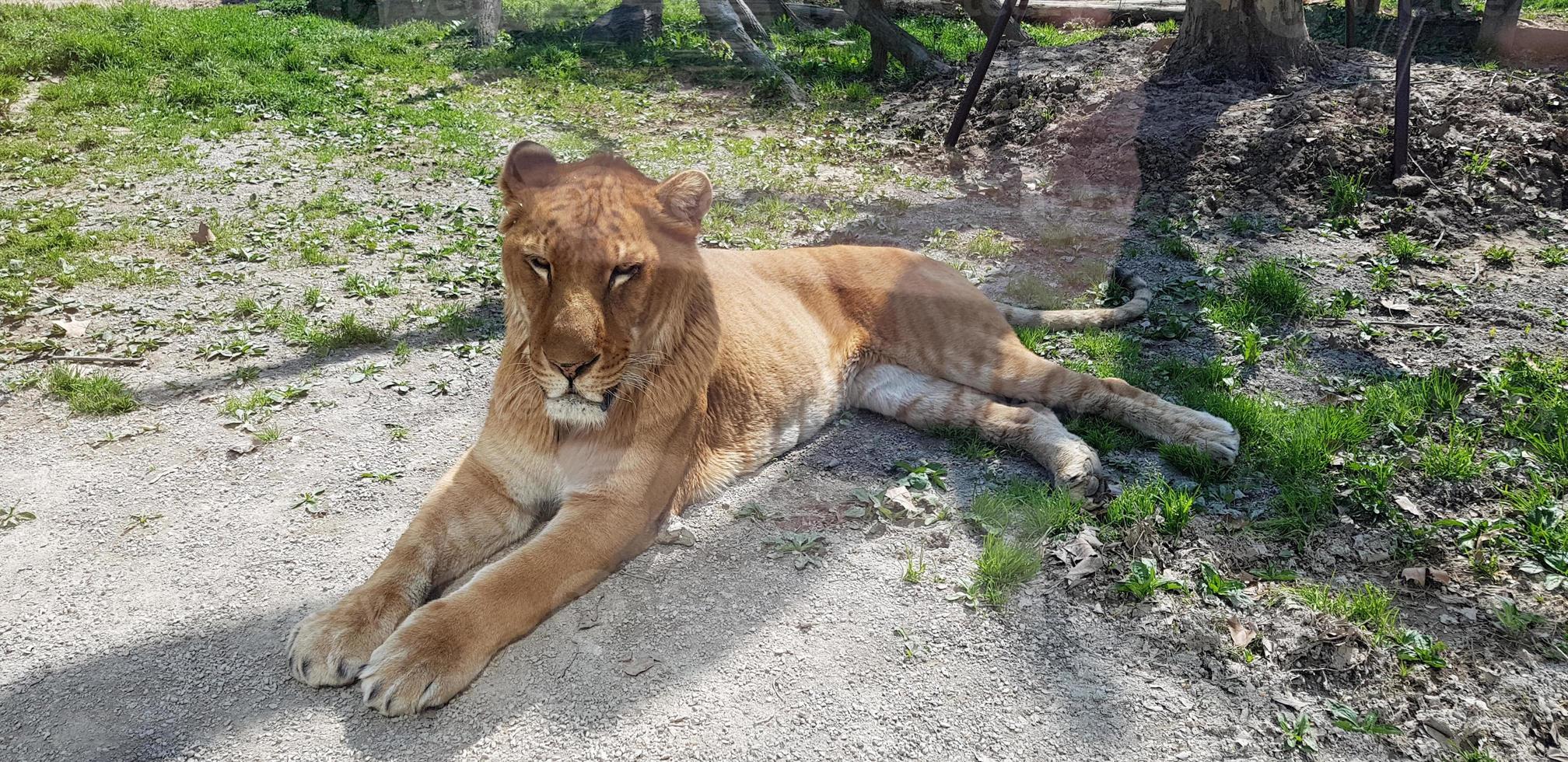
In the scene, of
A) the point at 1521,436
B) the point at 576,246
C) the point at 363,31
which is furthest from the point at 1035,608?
the point at 363,31

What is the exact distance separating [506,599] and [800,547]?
46.2 inches

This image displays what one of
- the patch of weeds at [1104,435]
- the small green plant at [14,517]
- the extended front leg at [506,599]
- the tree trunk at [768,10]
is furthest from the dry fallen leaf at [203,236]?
the tree trunk at [768,10]

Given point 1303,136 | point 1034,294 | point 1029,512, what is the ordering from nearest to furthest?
point 1029,512 < point 1034,294 < point 1303,136

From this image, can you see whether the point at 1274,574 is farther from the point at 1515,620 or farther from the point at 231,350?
the point at 231,350

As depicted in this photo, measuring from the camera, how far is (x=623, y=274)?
329 cm

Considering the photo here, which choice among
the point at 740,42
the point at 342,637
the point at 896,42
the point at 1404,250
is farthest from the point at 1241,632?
the point at 896,42

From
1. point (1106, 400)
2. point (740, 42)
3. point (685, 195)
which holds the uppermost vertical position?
point (740, 42)

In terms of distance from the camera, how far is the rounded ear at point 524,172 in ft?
11.0

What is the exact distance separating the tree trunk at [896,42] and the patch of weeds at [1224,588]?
8.56m

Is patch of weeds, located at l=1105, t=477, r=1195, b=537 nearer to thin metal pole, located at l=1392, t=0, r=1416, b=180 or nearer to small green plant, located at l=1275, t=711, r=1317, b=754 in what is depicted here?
small green plant, located at l=1275, t=711, r=1317, b=754

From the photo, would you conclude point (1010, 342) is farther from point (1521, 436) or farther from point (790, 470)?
point (1521, 436)

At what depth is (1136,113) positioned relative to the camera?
8656 millimetres

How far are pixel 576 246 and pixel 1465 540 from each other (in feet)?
11.5

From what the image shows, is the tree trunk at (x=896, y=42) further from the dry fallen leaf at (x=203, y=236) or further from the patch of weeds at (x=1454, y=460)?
the patch of weeds at (x=1454, y=460)
